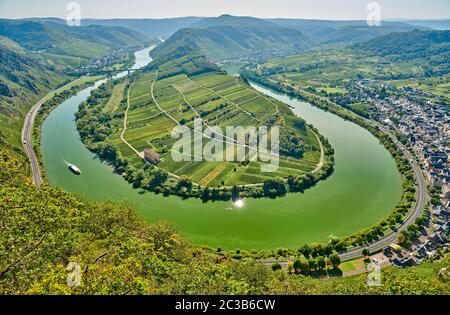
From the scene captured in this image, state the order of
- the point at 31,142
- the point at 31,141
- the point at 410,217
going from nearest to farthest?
the point at 410,217, the point at 31,142, the point at 31,141

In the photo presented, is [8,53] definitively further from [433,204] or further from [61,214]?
[433,204]

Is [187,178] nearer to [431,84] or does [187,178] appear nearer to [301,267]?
[301,267]

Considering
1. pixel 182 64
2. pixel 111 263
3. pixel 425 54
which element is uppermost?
pixel 425 54

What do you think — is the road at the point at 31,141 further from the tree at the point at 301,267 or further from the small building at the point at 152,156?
the tree at the point at 301,267

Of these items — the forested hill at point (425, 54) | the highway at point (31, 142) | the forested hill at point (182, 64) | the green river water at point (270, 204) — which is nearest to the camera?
the green river water at point (270, 204)

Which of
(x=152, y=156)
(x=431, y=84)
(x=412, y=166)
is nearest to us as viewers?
(x=412, y=166)

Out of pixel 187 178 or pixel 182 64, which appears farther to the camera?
pixel 182 64

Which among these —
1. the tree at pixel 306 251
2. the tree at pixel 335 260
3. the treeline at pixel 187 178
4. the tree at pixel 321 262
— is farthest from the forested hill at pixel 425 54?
the tree at pixel 321 262

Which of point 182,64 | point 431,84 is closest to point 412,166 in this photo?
point 431,84

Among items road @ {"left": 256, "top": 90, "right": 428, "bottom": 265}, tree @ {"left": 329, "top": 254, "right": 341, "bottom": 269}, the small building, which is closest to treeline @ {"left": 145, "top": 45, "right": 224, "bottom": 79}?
the small building
